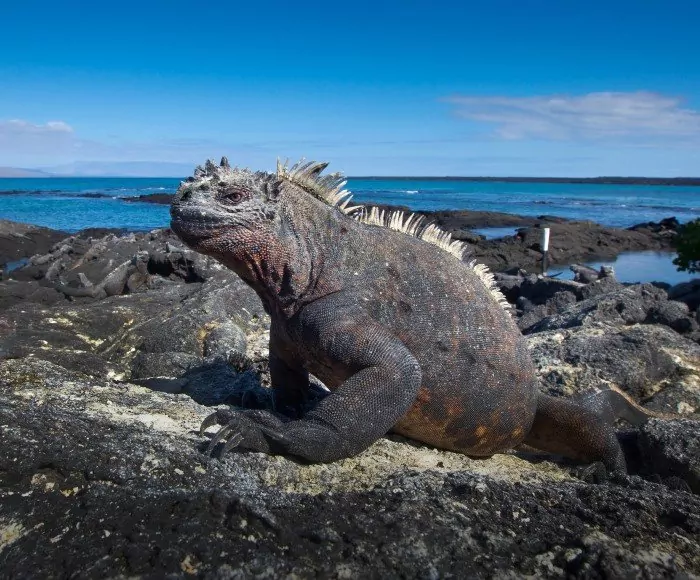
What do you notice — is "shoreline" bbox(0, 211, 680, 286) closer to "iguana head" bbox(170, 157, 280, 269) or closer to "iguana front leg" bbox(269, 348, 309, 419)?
"iguana front leg" bbox(269, 348, 309, 419)

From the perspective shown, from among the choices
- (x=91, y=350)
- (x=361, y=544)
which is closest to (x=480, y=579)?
(x=361, y=544)

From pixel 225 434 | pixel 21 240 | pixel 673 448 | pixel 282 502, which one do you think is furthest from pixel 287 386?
pixel 21 240

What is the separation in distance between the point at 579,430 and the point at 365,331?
151 cm

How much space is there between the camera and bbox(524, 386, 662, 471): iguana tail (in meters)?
3.54

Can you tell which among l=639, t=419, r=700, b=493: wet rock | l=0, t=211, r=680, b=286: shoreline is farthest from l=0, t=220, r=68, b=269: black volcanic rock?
l=639, t=419, r=700, b=493: wet rock

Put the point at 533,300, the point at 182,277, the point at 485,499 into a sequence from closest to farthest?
the point at 485,499 → the point at 182,277 → the point at 533,300

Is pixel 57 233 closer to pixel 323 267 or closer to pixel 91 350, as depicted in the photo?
pixel 91 350

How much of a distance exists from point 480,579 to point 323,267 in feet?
5.58

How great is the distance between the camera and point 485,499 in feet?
8.12

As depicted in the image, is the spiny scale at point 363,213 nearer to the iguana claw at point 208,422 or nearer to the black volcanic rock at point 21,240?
the iguana claw at point 208,422

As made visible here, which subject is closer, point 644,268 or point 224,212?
point 224,212

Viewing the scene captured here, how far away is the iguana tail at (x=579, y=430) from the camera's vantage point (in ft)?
11.6

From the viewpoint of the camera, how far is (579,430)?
3.59 metres

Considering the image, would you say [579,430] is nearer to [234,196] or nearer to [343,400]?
[343,400]
